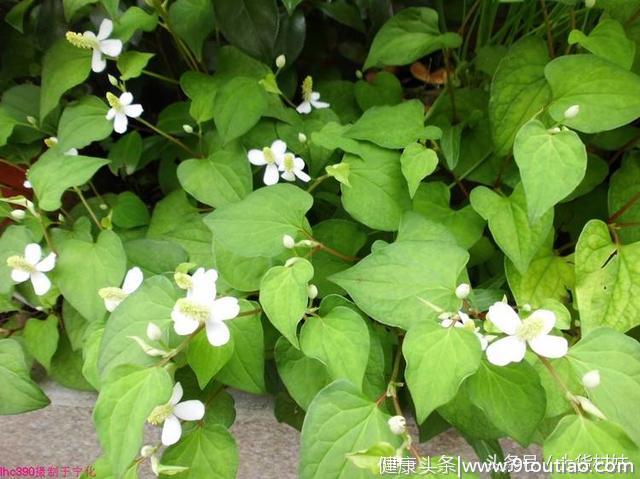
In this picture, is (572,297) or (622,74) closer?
(622,74)

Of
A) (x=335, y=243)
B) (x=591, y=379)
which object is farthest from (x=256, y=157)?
(x=591, y=379)

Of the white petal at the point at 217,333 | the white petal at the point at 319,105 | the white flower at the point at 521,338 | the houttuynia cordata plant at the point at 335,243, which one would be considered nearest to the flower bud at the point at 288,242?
the houttuynia cordata plant at the point at 335,243

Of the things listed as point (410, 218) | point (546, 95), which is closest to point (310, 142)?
point (410, 218)

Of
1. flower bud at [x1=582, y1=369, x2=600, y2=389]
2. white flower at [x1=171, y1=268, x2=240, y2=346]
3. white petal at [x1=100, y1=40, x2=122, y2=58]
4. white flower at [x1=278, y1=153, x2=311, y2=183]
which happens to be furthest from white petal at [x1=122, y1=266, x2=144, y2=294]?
flower bud at [x1=582, y1=369, x2=600, y2=389]

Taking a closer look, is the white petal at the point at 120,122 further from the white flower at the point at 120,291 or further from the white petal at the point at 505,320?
the white petal at the point at 505,320

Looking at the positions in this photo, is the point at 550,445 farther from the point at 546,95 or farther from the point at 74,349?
the point at 74,349

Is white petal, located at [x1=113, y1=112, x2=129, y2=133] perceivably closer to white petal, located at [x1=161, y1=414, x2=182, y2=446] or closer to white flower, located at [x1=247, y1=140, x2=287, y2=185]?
white flower, located at [x1=247, y1=140, x2=287, y2=185]
